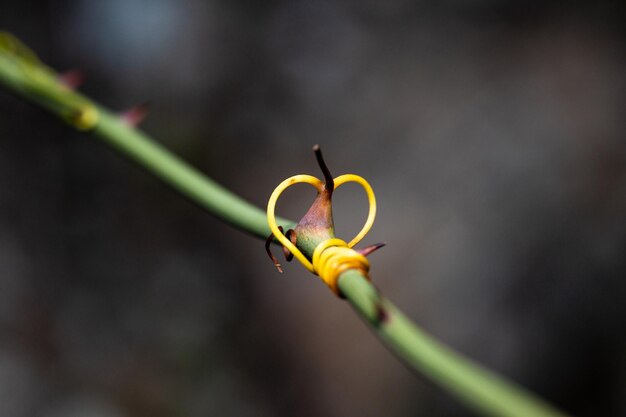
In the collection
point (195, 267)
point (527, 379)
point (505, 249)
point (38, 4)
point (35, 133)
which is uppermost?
point (38, 4)

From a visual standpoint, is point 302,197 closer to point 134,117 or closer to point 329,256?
point 134,117

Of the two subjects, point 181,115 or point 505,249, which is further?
point 181,115

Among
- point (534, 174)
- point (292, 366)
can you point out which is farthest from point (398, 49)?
point (292, 366)

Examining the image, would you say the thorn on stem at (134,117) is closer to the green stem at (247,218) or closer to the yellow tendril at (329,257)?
the green stem at (247,218)

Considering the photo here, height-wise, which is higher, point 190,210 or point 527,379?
point 190,210

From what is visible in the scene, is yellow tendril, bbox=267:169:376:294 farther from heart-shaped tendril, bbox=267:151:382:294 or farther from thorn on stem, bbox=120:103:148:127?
thorn on stem, bbox=120:103:148:127

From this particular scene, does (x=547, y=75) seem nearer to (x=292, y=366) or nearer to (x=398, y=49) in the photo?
(x=398, y=49)

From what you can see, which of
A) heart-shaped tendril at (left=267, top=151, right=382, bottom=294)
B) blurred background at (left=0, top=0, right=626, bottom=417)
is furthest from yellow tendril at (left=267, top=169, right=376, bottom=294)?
blurred background at (left=0, top=0, right=626, bottom=417)

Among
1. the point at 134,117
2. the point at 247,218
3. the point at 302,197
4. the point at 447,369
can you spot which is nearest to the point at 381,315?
the point at 447,369
